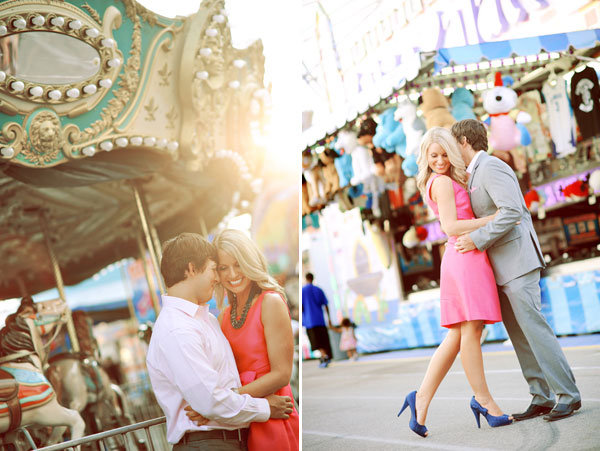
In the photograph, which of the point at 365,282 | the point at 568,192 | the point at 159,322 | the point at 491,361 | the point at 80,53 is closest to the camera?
the point at 159,322

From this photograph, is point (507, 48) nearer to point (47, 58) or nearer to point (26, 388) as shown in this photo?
point (47, 58)

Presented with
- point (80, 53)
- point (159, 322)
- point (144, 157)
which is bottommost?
point (159, 322)

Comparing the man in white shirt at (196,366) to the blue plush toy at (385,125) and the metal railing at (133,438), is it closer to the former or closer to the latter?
the metal railing at (133,438)

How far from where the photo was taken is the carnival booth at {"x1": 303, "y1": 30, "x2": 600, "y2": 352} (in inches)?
131

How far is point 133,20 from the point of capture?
2840 millimetres

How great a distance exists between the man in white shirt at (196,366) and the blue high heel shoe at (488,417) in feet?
2.29

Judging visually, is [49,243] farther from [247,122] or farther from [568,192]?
[568,192]

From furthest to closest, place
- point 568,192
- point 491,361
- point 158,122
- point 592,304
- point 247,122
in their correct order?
1. point 568,192
2. point 592,304
3. point 247,122
4. point 158,122
5. point 491,361

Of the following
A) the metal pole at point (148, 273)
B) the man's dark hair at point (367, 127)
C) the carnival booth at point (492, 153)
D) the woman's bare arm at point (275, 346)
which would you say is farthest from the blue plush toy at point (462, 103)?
the metal pole at point (148, 273)

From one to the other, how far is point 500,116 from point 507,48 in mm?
448

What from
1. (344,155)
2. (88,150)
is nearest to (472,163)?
(88,150)

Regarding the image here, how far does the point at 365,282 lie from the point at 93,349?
2.90m

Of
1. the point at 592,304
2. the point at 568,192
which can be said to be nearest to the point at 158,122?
the point at 592,304

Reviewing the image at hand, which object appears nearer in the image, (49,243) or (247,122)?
(247,122)
